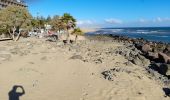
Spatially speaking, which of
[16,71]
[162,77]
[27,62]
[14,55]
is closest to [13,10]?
[14,55]

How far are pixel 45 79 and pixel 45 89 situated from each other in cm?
228

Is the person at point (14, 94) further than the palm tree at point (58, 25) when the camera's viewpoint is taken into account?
No

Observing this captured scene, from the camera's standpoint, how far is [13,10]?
51781mm

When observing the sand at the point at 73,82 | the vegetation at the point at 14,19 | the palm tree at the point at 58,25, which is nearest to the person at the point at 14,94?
the sand at the point at 73,82

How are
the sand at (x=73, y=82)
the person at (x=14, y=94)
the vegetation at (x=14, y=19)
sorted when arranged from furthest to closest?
the vegetation at (x=14, y=19)
the sand at (x=73, y=82)
the person at (x=14, y=94)

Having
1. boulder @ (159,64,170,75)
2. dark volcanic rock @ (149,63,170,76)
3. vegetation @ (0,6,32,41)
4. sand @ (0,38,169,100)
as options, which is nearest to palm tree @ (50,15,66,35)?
vegetation @ (0,6,32,41)

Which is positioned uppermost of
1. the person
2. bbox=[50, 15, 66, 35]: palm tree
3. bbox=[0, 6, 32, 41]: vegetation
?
bbox=[0, 6, 32, 41]: vegetation

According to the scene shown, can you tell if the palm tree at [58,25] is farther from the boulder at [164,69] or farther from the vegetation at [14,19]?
the boulder at [164,69]

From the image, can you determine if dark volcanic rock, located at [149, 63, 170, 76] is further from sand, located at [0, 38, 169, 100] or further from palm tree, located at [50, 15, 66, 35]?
palm tree, located at [50, 15, 66, 35]

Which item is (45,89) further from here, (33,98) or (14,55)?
(14,55)

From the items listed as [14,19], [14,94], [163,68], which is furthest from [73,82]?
[14,19]

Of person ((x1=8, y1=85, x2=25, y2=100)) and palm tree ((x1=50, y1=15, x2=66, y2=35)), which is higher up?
palm tree ((x1=50, y1=15, x2=66, y2=35))

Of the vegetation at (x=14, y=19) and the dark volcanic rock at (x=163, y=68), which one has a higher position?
the vegetation at (x=14, y=19)

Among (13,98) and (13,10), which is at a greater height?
(13,10)
